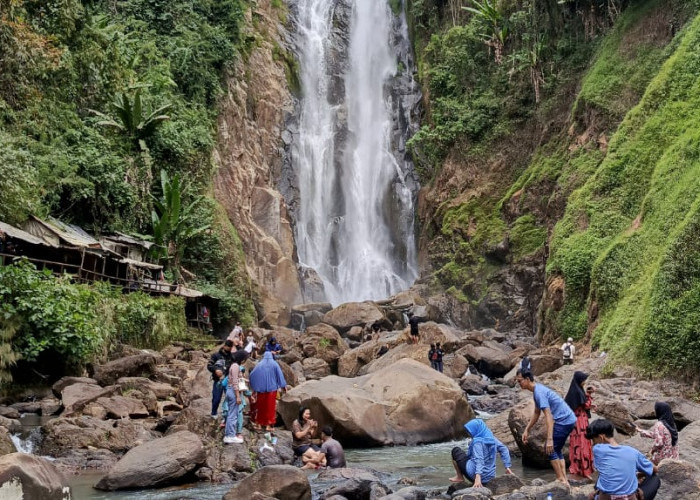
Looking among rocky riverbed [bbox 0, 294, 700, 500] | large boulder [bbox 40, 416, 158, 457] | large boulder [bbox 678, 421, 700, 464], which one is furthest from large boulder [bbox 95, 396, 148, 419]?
large boulder [bbox 678, 421, 700, 464]

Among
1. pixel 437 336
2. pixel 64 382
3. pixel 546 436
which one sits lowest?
pixel 546 436

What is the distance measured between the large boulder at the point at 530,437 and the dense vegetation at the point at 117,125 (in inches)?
389

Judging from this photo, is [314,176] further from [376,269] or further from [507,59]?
[507,59]

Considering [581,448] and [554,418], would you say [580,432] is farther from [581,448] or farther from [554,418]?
[554,418]

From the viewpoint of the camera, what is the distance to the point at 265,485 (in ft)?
29.1

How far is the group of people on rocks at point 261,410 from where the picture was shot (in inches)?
443

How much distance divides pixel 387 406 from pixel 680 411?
206 inches

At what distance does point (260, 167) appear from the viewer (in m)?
39.8

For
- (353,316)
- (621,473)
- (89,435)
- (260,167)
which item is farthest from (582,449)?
(260,167)

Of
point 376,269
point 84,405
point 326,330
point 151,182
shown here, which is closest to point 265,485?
point 84,405

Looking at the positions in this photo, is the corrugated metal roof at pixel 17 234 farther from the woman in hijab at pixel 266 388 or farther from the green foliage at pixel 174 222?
the green foliage at pixel 174 222

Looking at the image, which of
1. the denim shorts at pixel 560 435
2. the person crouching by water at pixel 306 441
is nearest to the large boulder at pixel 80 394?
the person crouching by water at pixel 306 441

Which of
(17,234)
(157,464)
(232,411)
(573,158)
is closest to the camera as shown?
(157,464)

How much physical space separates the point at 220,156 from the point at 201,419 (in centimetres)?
2576
